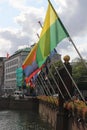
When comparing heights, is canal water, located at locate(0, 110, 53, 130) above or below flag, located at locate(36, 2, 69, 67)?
below

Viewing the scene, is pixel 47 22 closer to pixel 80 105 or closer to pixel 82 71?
pixel 80 105

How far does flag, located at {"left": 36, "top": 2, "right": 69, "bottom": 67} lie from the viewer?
28.5 m

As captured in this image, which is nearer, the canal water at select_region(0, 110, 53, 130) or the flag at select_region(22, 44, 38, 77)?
the flag at select_region(22, 44, 38, 77)

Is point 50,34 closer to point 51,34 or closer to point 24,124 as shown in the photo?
point 51,34

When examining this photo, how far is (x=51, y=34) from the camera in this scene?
3019 centimetres

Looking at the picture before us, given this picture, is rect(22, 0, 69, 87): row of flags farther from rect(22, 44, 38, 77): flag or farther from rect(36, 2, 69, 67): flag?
rect(22, 44, 38, 77): flag

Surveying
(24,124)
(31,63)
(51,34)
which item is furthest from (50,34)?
(24,124)

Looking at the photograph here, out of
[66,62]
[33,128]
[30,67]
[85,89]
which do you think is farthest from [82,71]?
[66,62]

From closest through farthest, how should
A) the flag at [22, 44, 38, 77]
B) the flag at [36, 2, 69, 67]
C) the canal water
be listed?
the flag at [36, 2, 69, 67]
the flag at [22, 44, 38, 77]
the canal water

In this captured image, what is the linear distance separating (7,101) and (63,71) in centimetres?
6665

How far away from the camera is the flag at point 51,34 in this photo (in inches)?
1123

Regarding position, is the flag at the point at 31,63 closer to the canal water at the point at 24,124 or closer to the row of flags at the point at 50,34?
the row of flags at the point at 50,34

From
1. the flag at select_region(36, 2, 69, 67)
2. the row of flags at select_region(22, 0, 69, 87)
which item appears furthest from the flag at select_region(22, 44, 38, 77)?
the flag at select_region(36, 2, 69, 67)

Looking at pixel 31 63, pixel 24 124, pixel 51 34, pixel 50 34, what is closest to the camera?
pixel 51 34
